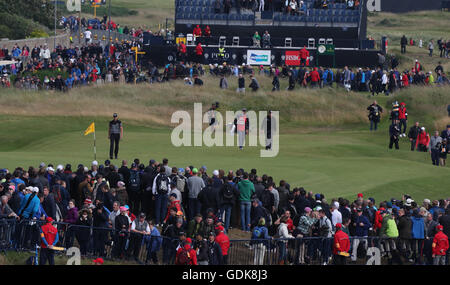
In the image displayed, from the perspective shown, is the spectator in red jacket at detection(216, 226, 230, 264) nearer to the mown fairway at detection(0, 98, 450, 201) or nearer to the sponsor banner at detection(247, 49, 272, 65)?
the mown fairway at detection(0, 98, 450, 201)

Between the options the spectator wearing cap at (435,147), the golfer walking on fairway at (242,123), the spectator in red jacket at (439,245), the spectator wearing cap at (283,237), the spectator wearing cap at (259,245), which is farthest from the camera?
the spectator wearing cap at (435,147)

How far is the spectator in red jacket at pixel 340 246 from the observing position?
819 inches

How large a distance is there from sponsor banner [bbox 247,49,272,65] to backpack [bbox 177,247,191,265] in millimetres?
40518

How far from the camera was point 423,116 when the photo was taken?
158ft

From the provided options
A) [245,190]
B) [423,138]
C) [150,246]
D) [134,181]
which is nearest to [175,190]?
[134,181]

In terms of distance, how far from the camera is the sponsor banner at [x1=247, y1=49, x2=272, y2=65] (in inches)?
2299

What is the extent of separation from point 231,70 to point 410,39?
32.2 metres

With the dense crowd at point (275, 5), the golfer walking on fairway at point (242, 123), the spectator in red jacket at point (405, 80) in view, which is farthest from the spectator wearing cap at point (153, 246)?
the dense crowd at point (275, 5)

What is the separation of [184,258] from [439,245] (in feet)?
22.4

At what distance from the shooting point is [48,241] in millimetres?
20000

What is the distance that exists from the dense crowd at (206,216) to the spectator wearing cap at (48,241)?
124mm

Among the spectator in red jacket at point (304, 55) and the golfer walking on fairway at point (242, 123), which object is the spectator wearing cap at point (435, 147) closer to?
the golfer walking on fairway at point (242, 123)

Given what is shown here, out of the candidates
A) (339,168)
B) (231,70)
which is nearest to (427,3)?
(231,70)
